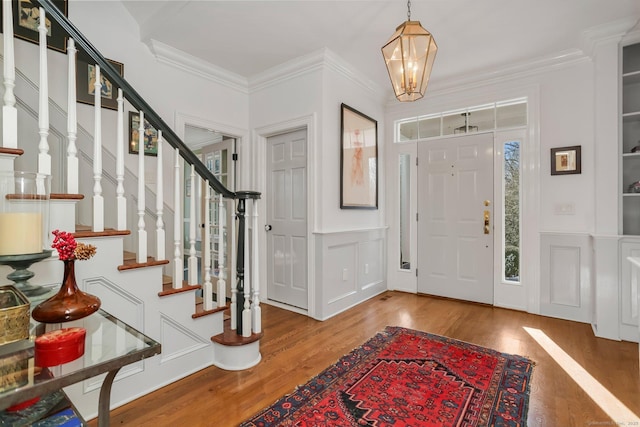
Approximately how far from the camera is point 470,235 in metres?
3.74

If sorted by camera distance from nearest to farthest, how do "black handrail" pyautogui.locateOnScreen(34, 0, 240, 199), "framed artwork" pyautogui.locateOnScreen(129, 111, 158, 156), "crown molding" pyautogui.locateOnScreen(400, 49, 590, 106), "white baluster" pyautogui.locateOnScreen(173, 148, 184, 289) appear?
"black handrail" pyautogui.locateOnScreen(34, 0, 240, 199) < "white baluster" pyautogui.locateOnScreen(173, 148, 184, 289) < "framed artwork" pyautogui.locateOnScreen(129, 111, 158, 156) < "crown molding" pyautogui.locateOnScreen(400, 49, 590, 106)

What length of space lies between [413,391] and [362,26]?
9.56 ft

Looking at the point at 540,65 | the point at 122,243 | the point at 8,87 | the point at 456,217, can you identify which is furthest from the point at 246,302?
the point at 540,65

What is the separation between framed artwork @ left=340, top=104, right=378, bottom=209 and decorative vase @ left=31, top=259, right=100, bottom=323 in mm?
2593

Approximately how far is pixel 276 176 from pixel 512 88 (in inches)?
115

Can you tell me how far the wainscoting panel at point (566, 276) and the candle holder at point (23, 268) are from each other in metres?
4.13

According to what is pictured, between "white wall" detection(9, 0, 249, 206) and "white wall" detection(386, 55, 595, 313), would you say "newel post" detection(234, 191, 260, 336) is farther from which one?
"white wall" detection(386, 55, 595, 313)

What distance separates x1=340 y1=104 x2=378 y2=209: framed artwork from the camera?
3.50 meters

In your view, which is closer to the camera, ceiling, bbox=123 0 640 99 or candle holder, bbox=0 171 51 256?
candle holder, bbox=0 171 51 256

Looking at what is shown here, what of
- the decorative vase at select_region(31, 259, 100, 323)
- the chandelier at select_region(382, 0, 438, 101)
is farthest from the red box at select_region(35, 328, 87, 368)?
the chandelier at select_region(382, 0, 438, 101)

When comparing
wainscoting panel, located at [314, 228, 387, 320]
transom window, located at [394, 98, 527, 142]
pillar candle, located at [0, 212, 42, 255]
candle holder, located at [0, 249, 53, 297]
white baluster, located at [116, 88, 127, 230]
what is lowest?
wainscoting panel, located at [314, 228, 387, 320]

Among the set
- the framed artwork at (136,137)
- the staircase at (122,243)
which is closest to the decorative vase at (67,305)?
the staircase at (122,243)

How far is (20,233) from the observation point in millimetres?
1183

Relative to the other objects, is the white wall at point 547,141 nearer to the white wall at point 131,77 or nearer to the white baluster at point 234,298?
the white baluster at point 234,298
